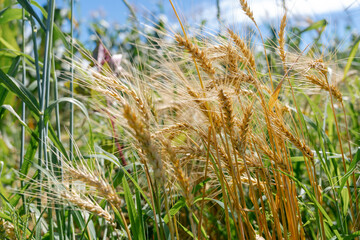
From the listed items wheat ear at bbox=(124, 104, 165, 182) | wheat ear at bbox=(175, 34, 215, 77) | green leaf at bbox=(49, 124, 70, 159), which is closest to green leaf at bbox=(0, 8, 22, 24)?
green leaf at bbox=(49, 124, 70, 159)

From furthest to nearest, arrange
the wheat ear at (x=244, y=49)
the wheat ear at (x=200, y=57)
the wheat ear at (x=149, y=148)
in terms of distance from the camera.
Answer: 1. the wheat ear at (x=244, y=49)
2. the wheat ear at (x=200, y=57)
3. the wheat ear at (x=149, y=148)

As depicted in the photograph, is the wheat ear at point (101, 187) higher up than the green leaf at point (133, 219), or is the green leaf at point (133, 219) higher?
the wheat ear at point (101, 187)

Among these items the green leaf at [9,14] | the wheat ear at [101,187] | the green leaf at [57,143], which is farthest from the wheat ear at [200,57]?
the green leaf at [9,14]

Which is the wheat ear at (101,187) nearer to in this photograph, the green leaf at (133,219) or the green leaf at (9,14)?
the green leaf at (133,219)

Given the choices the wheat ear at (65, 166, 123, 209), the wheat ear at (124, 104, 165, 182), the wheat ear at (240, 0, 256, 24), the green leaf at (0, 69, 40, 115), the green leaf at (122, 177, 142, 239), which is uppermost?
the wheat ear at (240, 0, 256, 24)

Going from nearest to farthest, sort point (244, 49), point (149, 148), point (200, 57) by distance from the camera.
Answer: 1. point (149, 148)
2. point (200, 57)
3. point (244, 49)

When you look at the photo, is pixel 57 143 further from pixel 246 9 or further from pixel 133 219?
pixel 246 9

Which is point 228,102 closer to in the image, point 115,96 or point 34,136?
point 115,96

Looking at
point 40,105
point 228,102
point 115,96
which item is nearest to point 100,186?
point 115,96

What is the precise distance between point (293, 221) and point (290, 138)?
0.70 ft

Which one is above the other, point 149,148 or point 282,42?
point 282,42

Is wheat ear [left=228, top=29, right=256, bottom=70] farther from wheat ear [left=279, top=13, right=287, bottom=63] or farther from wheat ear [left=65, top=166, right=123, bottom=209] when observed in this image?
wheat ear [left=65, top=166, right=123, bottom=209]

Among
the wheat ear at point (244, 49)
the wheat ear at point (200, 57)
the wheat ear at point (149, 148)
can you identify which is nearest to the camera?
the wheat ear at point (149, 148)

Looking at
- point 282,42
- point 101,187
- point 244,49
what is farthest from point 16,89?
point 282,42
